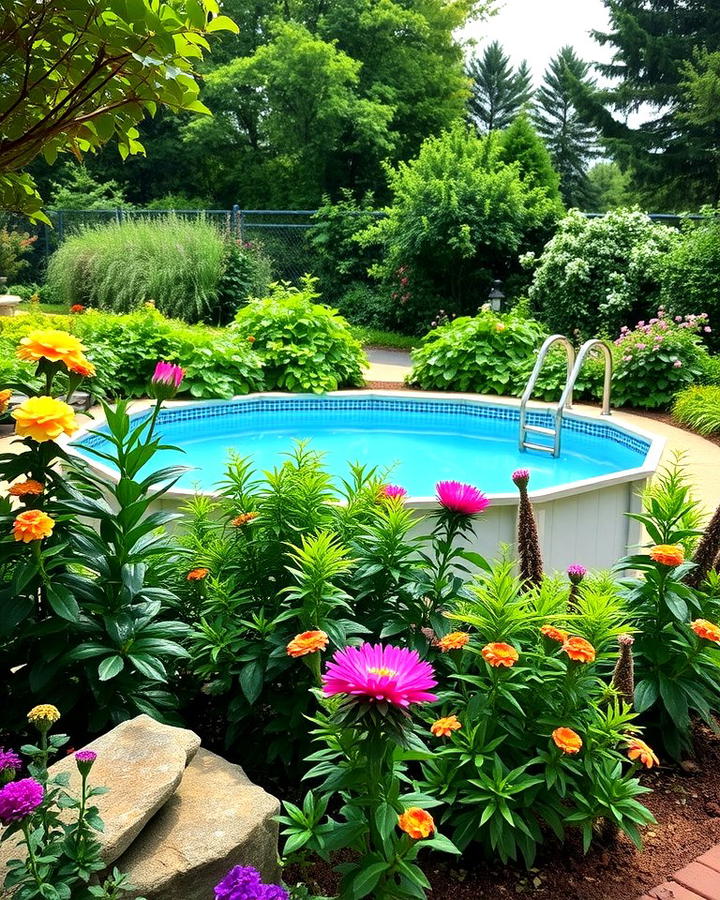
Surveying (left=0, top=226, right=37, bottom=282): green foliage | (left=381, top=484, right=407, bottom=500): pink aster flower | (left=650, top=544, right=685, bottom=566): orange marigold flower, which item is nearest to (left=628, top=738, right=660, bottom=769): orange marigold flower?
(left=650, top=544, right=685, bottom=566): orange marigold flower

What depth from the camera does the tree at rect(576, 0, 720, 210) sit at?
24.0 metres

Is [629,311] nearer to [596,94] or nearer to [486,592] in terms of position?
[486,592]

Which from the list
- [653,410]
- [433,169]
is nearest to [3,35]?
[653,410]

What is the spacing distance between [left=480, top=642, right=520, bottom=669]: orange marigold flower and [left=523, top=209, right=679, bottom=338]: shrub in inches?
361

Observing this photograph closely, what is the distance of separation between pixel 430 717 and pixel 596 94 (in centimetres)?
2725

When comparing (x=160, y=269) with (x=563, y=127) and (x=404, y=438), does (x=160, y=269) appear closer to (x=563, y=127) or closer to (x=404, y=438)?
(x=404, y=438)

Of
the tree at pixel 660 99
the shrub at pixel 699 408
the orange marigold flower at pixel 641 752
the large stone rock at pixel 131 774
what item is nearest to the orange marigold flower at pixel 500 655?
the orange marigold flower at pixel 641 752

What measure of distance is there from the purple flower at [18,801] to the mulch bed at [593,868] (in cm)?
69

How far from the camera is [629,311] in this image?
1061 cm

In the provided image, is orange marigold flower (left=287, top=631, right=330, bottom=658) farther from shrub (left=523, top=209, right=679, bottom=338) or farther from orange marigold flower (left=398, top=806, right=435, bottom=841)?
shrub (left=523, top=209, right=679, bottom=338)

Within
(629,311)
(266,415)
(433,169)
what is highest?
(433,169)

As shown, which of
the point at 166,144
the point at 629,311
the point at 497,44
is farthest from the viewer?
the point at 497,44

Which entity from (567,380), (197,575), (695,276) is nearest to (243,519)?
(197,575)

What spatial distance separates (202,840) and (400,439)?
21.4 ft
